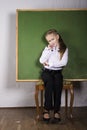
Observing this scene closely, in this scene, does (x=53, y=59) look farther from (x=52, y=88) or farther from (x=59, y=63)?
(x=52, y=88)

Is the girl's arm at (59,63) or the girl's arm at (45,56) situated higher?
the girl's arm at (45,56)

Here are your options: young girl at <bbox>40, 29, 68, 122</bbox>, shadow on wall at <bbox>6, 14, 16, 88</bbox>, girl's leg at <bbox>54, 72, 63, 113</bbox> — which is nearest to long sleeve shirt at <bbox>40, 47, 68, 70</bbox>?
young girl at <bbox>40, 29, 68, 122</bbox>

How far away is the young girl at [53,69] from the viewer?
3.62 meters

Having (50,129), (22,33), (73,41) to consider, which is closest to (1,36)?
(22,33)

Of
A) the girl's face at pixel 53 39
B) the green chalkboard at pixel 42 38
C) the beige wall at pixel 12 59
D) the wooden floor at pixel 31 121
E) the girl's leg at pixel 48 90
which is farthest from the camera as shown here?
the beige wall at pixel 12 59

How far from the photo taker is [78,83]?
4.43 metres

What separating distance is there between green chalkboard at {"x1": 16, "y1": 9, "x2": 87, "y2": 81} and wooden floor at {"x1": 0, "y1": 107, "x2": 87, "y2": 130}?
569 mm

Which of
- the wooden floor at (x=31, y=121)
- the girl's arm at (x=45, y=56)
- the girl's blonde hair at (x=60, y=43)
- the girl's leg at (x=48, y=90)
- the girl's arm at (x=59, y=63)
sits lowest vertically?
the wooden floor at (x=31, y=121)

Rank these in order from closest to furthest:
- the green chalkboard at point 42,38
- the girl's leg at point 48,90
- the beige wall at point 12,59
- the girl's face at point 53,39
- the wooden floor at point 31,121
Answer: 1. the wooden floor at point 31,121
2. the girl's leg at point 48,90
3. the girl's face at point 53,39
4. the green chalkboard at point 42,38
5. the beige wall at point 12,59

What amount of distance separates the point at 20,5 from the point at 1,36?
0.60 meters

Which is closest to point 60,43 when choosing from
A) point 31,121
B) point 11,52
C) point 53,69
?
point 53,69

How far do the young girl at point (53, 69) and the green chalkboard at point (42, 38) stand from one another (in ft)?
0.56

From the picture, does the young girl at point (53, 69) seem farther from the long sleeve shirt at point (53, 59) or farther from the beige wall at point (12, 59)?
the beige wall at point (12, 59)

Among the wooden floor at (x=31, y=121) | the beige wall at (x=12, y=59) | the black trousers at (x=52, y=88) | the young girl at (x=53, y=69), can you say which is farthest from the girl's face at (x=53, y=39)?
the wooden floor at (x=31, y=121)
